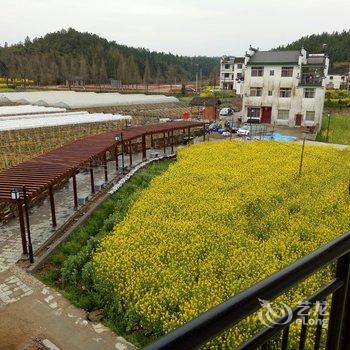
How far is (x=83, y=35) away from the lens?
116500 mm

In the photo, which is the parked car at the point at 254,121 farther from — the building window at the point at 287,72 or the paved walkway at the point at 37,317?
the paved walkway at the point at 37,317

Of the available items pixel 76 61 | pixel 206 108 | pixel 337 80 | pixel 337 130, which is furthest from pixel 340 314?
pixel 337 80

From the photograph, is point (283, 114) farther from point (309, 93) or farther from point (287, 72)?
point (287, 72)

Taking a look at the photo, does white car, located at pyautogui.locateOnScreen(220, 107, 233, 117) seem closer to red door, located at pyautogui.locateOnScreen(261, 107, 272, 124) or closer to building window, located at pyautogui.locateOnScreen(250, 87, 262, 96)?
building window, located at pyautogui.locateOnScreen(250, 87, 262, 96)

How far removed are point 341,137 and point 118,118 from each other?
22506 mm

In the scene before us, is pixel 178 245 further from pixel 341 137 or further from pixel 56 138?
pixel 341 137

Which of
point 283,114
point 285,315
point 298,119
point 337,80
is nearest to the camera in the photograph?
point 285,315

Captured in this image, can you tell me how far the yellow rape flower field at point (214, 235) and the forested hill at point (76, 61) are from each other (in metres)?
68.1

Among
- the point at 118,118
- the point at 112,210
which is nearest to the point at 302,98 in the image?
the point at 118,118

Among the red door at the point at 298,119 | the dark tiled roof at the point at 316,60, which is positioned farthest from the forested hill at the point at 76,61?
the red door at the point at 298,119

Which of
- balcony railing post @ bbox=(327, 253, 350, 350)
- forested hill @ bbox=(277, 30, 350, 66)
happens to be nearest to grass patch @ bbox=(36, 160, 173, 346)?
balcony railing post @ bbox=(327, 253, 350, 350)

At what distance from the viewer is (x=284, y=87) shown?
41.3 meters

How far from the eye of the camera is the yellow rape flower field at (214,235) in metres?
8.47

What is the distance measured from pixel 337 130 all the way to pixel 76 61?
213ft
